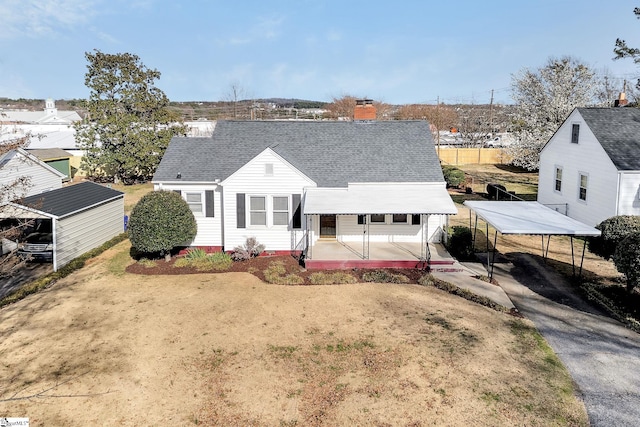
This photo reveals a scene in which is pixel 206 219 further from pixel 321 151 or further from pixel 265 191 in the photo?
pixel 321 151

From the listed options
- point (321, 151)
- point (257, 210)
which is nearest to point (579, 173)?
point (321, 151)

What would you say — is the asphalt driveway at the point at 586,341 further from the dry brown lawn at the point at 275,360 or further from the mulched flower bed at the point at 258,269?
the mulched flower bed at the point at 258,269

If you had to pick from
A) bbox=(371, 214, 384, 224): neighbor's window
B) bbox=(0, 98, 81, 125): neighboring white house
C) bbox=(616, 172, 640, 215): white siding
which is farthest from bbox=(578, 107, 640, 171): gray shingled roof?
bbox=(0, 98, 81, 125): neighboring white house

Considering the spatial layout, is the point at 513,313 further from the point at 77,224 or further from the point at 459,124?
the point at 459,124

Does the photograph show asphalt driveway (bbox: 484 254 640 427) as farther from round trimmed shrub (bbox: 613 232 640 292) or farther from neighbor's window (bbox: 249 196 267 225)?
neighbor's window (bbox: 249 196 267 225)

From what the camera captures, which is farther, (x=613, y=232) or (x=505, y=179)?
(x=505, y=179)

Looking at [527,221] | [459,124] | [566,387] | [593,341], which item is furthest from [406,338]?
[459,124]

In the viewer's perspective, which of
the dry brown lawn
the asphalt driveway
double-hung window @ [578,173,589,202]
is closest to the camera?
the dry brown lawn
